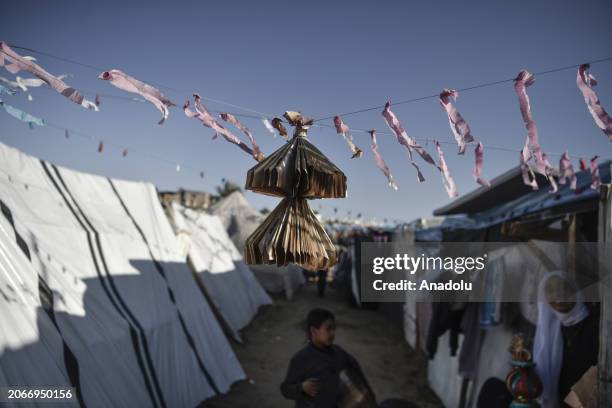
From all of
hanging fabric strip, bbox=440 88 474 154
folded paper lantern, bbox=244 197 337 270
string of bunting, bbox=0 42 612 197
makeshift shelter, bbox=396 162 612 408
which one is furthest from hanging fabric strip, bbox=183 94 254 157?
makeshift shelter, bbox=396 162 612 408

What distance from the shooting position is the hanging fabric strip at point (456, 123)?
2465mm

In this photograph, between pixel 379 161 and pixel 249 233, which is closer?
pixel 379 161

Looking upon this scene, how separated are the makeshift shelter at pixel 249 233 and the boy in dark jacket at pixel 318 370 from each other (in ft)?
40.4

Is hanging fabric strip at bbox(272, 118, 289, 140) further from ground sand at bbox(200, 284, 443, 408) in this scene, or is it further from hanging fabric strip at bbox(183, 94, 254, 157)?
ground sand at bbox(200, 284, 443, 408)

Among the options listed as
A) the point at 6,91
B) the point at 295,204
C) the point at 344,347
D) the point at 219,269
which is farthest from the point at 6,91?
the point at 344,347

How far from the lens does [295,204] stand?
69.7 inches

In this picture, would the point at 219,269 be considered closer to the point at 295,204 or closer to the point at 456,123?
the point at 456,123

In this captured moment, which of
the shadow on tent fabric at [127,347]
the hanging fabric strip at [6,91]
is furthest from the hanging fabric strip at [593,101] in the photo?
the shadow on tent fabric at [127,347]

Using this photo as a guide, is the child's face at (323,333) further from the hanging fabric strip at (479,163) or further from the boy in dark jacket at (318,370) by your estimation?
the hanging fabric strip at (479,163)

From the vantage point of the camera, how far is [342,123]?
2.56 m

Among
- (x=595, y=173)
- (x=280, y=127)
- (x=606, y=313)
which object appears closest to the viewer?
(x=280, y=127)

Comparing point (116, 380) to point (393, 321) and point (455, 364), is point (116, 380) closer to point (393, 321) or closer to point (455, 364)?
point (455, 364)

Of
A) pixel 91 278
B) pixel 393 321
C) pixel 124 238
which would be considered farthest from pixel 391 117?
pixel 393 321

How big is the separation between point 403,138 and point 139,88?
1729 mm
